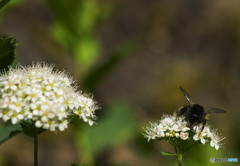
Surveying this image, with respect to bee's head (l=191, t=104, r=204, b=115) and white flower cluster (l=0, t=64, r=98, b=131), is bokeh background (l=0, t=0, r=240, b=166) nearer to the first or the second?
bee's head (l=191, t=104, r=204, b=115)

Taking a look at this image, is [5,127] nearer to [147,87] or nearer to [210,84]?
[147,87]

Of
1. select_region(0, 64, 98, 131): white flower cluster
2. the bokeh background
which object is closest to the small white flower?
select_region(0, 64, 98, 131): white flower cluster

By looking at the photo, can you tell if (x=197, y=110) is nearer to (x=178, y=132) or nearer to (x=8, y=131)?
(x=178, y=132)

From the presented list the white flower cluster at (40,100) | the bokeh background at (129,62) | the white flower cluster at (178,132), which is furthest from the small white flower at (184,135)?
the bokeh background at (129,62)

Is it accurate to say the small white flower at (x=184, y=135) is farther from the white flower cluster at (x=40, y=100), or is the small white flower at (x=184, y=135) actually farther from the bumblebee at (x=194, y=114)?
the white flower cluster at (x=40, y=100)

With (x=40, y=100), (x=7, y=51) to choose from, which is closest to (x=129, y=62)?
(x=7, y=51)

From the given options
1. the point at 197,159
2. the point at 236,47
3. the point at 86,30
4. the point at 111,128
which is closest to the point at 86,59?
the point at 86,30
